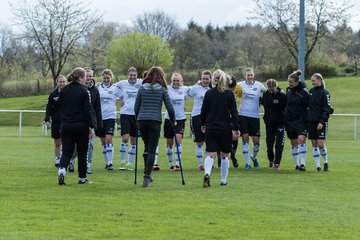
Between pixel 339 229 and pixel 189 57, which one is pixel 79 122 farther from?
pixel 189 57

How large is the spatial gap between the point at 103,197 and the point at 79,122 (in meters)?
2.11

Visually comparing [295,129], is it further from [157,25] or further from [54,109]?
[157,25]

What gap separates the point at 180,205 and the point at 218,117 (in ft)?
9.47

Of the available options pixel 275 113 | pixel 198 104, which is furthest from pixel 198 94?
pixel 275 113

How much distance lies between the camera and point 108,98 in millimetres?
17188

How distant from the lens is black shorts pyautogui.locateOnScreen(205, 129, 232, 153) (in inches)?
534

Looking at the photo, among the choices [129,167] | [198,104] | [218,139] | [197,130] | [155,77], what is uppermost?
[155,77]

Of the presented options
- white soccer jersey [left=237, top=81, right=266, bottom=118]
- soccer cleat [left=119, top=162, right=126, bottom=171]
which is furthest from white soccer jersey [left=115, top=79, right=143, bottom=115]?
white soccer jersey [left=237, top=81, right=266, bottom=118]

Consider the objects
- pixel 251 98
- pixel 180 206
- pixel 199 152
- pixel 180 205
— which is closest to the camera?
pixel 180 206

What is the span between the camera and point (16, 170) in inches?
654

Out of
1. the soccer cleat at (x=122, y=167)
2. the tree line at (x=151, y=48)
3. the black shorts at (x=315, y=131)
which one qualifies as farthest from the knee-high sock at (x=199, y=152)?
the tree line at (x=151, y=48)

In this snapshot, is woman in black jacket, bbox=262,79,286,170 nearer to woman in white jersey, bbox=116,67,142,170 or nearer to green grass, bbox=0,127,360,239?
green grass, bbox=0,127,360,239

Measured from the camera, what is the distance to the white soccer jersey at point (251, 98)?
18031 millimetres

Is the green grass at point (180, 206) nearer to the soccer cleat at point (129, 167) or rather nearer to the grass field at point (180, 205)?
the grass field at point (180, 205)
